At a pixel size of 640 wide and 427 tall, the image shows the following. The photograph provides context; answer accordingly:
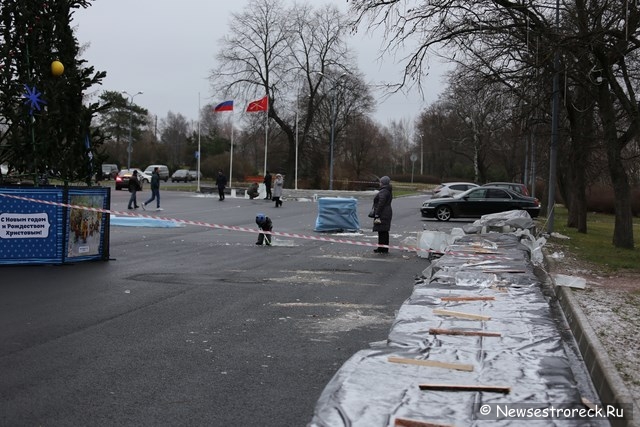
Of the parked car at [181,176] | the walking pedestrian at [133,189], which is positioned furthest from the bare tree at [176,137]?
the walking pedestrian at [133,189]

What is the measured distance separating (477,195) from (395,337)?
23.5 meters

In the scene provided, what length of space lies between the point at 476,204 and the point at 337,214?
9.99 meters

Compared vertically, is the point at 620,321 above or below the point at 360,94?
below

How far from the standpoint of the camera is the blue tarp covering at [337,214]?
794 inches

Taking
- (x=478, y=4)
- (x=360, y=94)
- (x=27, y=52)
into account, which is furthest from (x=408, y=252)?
(x=360, y=94)

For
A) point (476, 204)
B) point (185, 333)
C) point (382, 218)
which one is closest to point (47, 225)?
point (185, 333)

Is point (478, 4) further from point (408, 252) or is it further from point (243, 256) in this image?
point (243, 256)

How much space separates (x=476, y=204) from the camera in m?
28.1

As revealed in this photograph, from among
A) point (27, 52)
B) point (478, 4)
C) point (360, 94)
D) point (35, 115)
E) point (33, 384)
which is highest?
point (360, 94)

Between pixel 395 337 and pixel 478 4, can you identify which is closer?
pixel 395 337

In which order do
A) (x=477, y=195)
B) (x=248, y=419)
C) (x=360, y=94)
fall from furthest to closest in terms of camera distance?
(x=360, y=94) → (x=477, y=195) → (x=248, y=419)

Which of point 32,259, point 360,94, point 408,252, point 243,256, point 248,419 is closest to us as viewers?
point 248,419

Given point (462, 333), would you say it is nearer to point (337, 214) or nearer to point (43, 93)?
point (43, 93)

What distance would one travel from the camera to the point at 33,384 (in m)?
5.36
